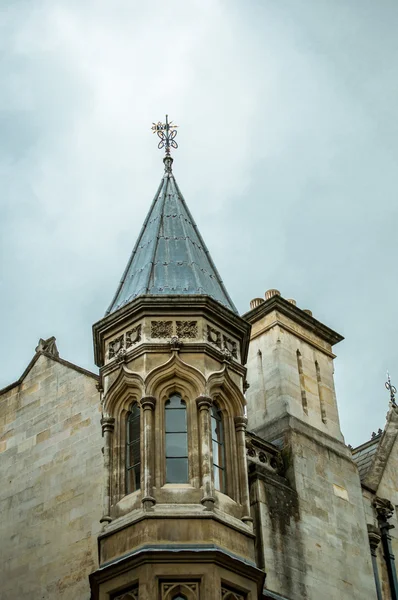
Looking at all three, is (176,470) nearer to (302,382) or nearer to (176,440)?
(176,440)

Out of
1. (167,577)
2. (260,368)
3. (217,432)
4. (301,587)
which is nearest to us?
(167,577)

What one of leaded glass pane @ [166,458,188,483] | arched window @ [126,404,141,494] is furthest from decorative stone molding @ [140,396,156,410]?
leaded glass pane @ [166,458,188,483]

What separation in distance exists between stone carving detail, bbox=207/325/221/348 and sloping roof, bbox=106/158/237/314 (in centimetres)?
59

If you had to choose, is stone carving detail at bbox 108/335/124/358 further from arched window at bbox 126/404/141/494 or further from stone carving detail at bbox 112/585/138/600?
stone carving detail at bbox 112/585/138/600

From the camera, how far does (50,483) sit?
2138 cm

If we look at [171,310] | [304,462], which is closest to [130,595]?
[171,310]

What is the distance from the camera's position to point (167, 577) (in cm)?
1584

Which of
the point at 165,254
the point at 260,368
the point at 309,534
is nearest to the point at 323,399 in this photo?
the point at 260,368

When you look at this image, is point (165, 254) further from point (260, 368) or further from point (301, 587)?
point (301, 587)

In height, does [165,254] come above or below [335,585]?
above

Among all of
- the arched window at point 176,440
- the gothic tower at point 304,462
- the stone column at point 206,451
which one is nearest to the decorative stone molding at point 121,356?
the arched window at point 176,440

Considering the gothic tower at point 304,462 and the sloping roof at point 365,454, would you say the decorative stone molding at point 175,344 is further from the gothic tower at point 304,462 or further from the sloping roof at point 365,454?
the sloping roof at point 365,454

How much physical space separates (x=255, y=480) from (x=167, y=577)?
4165 millimetres

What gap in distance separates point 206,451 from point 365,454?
9.57 m
